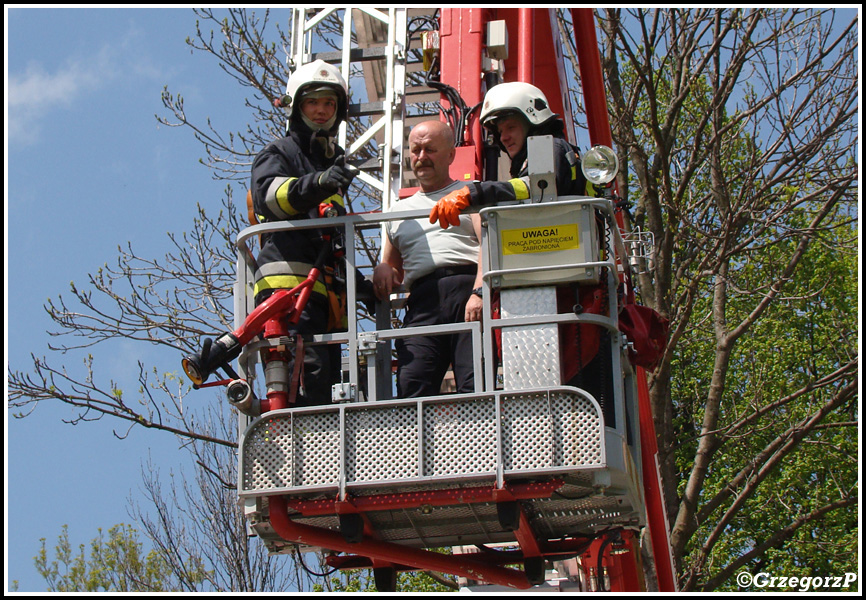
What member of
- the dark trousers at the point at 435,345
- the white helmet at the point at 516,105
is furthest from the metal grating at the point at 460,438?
the white helmet at the point at 516,105

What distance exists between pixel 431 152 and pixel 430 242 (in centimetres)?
53

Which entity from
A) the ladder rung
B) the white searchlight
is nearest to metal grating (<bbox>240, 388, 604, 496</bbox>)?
the white searchlight

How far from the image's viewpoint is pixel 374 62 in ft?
34.6

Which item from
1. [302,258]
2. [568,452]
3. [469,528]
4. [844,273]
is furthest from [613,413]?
[844,273]

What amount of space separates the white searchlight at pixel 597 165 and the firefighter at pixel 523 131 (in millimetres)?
311

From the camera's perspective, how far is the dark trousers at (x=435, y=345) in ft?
21.3

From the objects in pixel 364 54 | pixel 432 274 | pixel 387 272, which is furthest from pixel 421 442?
pixel 364 54

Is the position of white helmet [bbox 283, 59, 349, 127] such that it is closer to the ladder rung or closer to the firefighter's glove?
the firefighter's glove

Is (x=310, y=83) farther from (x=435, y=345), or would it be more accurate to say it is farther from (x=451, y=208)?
(x=435, y=345)

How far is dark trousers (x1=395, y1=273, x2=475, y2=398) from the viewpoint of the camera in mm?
6504

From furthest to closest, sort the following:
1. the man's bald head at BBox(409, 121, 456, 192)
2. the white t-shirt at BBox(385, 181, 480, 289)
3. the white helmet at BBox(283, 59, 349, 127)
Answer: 1. the white helmet at BBox(283, 59, 349, 127)
2. the man's bald head at BBox(409, 121, 456, 192)
3. the white t-shirt at BBox(385, 181, 480, 289)

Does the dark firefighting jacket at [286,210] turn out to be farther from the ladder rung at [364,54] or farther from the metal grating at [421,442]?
the ladder rung at [364,54]

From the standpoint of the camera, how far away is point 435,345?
6617 millimetres

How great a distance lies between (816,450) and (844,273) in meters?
4.40
